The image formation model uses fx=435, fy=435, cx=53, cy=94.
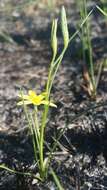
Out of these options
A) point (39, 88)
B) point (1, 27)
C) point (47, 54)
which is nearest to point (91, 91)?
point (39, 88)

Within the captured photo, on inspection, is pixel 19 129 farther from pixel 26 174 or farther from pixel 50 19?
pixel 50 19

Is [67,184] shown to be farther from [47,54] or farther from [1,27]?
[1,27]

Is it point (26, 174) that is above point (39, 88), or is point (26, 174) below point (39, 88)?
below

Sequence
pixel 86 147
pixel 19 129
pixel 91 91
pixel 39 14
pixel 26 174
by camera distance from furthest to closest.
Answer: pixel 39 14, pixel 91 91, pixel 19 129, pixel 86 147, pixel 26 174

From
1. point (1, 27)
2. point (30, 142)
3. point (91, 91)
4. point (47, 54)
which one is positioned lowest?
point (30, 142)

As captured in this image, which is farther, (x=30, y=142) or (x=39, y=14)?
(x=39, y=14)

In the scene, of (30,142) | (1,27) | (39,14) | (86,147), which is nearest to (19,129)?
(30,142)

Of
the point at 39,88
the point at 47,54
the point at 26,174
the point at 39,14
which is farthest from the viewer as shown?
the point at 39,14
